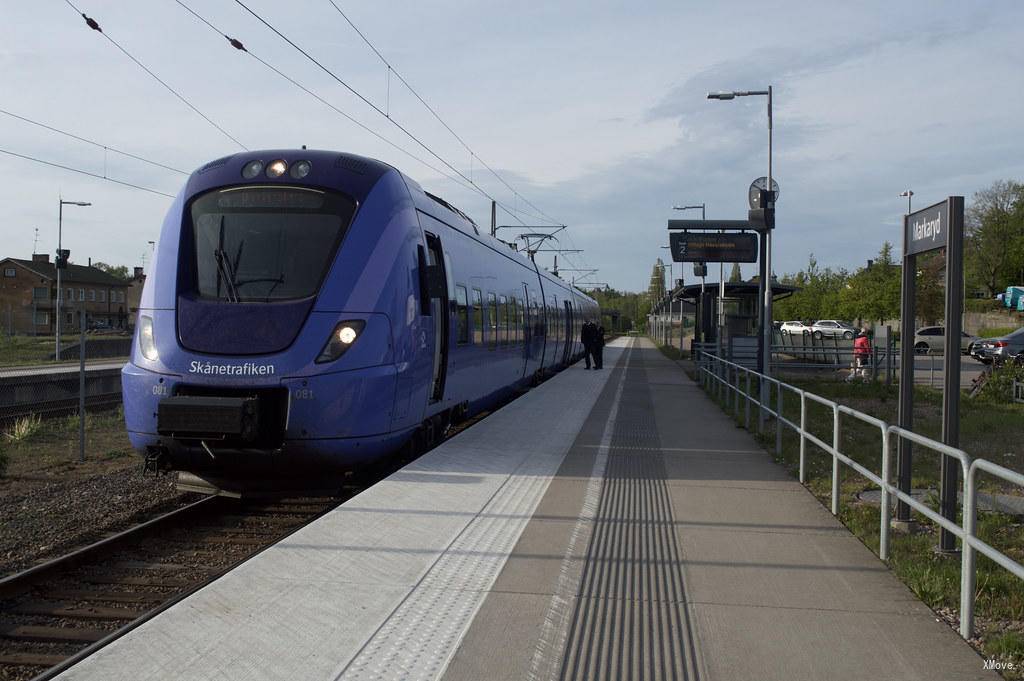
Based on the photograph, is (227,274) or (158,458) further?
(227,274)

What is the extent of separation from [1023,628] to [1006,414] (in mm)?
13545

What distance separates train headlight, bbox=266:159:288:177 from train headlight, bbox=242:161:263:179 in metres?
0.09

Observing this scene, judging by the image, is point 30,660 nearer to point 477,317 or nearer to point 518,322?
point 477,317

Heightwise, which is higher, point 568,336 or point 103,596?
point 568,336

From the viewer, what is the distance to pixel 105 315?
79.4 meters

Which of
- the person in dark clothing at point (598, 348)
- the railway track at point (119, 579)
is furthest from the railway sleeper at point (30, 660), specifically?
the person in dark clothing at point (598, 348)

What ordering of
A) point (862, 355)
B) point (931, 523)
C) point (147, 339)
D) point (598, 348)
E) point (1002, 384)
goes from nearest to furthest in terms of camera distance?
point (931, 523) → point (147, 339) → point (1002, 384) → point (862, 355) → point (598, 348)

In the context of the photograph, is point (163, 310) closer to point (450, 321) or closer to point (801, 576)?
point (450, 321)

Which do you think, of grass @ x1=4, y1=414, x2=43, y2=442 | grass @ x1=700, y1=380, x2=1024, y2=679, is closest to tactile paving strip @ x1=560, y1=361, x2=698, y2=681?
grass @ x1=700, y1=380, x2=1024, y2=679

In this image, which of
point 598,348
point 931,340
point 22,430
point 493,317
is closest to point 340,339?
point 493,317

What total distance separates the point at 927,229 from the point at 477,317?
714 cm

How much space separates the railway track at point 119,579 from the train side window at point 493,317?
5.61m

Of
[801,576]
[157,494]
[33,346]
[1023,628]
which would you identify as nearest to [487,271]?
[157,494]

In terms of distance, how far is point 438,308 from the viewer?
9.80m
